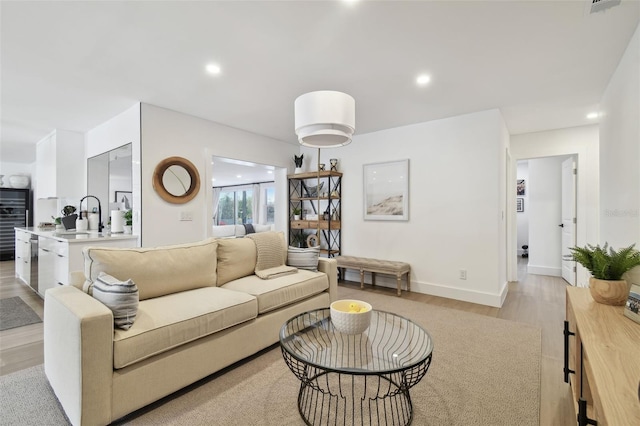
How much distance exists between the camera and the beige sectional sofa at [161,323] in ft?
4.89

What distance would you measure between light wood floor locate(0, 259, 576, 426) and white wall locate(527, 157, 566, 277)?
0.32 meters

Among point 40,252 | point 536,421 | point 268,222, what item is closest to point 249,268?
point 536,421

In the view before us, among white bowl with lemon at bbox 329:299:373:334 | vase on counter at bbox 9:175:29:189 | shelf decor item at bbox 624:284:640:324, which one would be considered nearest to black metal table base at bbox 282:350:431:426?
white bowl with lemon at bbox 329:299:373:334

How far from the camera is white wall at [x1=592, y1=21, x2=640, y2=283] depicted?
2080 mm

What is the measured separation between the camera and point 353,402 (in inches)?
65.9

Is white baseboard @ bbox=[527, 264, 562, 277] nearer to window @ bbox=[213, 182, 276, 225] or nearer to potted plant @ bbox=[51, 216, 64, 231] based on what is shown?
window @ bbox=[213, 182, 276, 225]

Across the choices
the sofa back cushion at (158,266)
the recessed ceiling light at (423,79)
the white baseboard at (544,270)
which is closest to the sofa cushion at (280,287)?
the sofa back cushion at (158,266)

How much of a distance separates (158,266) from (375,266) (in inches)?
117

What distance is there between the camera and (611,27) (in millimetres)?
2068

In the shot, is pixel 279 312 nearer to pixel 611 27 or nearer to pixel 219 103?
pixel 219 103

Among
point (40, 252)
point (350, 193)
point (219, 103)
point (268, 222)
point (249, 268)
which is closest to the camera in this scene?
point (249, 268)

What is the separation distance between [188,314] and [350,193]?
11.9 ft

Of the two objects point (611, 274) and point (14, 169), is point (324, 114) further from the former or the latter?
point (14, 169)

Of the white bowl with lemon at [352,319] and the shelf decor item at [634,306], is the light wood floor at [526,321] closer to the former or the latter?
the shelf decor item at [634,306]
